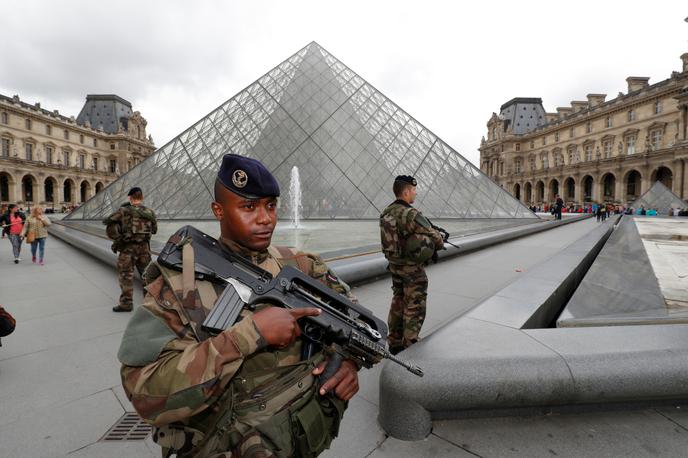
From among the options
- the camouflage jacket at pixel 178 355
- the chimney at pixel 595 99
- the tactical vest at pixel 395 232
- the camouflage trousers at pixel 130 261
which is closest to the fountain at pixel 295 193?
the camouflage trousers at pixel 130 261

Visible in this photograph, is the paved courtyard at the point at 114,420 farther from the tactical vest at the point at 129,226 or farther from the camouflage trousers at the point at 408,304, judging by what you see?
the tactical vest at the point at 129,226

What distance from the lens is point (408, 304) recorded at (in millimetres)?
2523

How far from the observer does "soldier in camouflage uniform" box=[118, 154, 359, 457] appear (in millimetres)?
703

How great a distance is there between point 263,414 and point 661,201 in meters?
34.6

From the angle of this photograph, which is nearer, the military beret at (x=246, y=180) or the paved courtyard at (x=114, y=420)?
the military beret at (x=246, y=180)

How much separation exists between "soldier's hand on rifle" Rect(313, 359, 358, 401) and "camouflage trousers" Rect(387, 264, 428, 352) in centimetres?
161

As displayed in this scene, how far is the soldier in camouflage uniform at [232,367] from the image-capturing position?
703 millimetres

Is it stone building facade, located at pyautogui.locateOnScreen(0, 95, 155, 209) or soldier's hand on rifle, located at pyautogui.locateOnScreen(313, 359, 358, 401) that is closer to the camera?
soldier's hand on rifle, located at pyautogui.locateOnScreen(313, 359, 358, 401)

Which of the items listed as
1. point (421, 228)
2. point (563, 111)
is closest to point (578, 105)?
point (563, 111)

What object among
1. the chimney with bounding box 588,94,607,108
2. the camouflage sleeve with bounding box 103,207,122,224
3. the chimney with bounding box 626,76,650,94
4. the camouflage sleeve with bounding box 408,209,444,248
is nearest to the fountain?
the camouflage sleeve with bounding box 103,207,122,224

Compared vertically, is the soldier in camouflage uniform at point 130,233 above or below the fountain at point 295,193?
below

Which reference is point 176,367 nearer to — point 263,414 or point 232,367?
point 232,367

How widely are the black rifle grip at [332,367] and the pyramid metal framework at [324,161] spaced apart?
11557 millimetres

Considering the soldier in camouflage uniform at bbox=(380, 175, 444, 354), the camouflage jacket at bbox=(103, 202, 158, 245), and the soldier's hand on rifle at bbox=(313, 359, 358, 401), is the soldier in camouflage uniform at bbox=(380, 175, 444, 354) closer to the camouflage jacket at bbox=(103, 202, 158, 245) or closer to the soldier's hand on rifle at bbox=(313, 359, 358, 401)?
the soldier's hand on rifle at bbox=(313, 359, 358, 401)
